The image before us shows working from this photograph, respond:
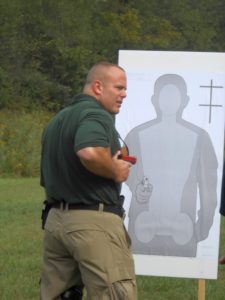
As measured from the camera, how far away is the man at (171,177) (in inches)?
284

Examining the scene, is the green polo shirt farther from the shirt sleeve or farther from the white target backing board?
the white target backing board

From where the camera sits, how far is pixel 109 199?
5.45m

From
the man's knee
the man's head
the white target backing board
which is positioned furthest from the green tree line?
the man's head

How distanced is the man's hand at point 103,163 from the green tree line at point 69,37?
3541 cm

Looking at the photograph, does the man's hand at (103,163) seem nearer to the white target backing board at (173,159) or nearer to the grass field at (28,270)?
the white target backing board at (173,159)

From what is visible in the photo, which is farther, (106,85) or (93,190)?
(106,85)

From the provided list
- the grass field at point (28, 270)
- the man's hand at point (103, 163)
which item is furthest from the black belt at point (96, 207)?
the grass field at point (28, 270)

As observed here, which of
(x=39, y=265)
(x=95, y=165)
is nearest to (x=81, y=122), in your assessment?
(x=95, y=165)

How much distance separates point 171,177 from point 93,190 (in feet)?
6.37

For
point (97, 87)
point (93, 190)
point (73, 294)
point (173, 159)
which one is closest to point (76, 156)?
point (93, 190)

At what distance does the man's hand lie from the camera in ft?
16.9

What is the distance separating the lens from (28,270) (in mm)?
9125

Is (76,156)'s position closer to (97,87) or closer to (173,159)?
(97,87)

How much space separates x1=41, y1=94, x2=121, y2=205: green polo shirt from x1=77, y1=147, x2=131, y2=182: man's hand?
5 cm
